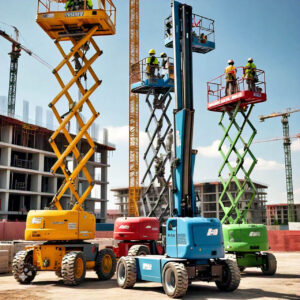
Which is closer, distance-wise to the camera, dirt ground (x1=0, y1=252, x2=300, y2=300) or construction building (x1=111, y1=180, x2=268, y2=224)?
dirt ground (x1=0, y1=252, x2=300, y2=300)

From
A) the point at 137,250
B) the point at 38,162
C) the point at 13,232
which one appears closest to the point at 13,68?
the point at 38,162

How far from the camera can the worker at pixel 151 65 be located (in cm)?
2877

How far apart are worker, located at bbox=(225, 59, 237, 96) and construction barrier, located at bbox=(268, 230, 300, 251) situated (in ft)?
46.2

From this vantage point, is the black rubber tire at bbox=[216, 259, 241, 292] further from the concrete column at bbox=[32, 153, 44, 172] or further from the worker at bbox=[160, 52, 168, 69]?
the concrete column at bbox=[32, 153, 44, 172]

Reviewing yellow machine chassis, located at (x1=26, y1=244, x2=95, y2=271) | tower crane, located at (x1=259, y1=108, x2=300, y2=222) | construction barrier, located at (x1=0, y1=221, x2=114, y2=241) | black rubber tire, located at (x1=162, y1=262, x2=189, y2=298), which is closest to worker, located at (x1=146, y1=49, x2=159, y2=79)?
yellow machine chassis, located at (x1=26, y1=244, x2=95, y2=271)

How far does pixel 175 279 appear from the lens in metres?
12.2

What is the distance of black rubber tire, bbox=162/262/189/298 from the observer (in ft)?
39.4

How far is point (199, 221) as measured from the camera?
12867 mm

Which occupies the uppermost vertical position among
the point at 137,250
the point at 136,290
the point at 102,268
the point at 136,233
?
the point at 136,233

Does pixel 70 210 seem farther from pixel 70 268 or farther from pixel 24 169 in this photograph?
pixel 24 169

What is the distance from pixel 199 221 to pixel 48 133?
6446 centimetres

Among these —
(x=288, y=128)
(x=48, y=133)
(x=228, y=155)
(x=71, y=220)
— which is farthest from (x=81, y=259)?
(x=288, y=128)

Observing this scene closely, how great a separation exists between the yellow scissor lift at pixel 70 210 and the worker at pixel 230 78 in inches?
366

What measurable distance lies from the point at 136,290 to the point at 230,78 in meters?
16.5
